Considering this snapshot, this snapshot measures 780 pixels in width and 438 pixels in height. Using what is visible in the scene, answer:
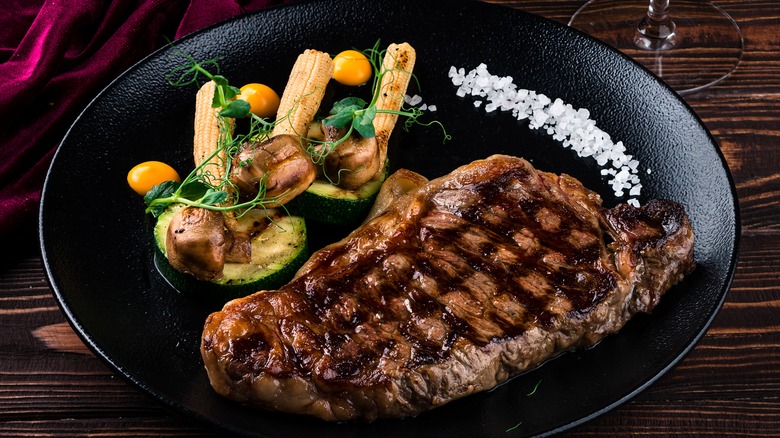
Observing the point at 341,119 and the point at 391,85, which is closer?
the point at 341,119

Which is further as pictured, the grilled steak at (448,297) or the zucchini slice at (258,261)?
the zucchini slice at (258,261)

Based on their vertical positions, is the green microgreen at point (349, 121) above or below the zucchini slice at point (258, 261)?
above

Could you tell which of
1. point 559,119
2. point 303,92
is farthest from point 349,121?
point 559,119

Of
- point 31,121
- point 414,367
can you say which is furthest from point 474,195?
point 31,121

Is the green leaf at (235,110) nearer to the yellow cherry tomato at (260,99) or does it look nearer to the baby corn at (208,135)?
the baby corn at (208,135)

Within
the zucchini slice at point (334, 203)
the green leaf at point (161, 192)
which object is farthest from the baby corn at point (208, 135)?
the zucchini slice at point (334, 203)

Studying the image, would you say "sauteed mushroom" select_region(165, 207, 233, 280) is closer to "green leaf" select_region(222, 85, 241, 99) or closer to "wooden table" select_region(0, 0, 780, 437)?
"wooden table" select_region(0, 0, 780, 437)

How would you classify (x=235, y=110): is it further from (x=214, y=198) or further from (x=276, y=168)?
(x=214, y=198)

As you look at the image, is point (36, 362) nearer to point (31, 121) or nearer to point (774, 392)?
point (31, 121)
